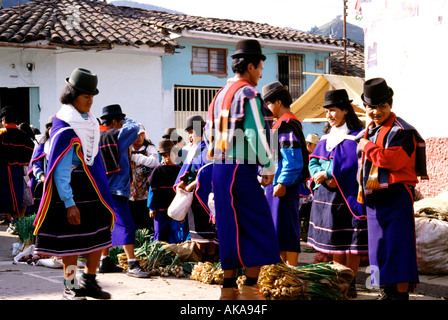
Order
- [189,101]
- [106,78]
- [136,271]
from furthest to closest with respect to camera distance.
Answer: [189,101] < [106,78] < [136,271]

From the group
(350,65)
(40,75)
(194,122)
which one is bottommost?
(194,122)

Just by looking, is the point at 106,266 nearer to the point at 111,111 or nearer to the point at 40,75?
the point at 111,111

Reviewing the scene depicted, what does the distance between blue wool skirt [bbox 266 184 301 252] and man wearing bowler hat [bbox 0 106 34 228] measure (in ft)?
19.2

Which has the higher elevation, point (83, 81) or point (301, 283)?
point (83, 81)

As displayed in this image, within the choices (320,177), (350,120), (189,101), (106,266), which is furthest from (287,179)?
(189,101)

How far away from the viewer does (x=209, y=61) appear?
63.7 ft

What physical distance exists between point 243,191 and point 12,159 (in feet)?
22.2

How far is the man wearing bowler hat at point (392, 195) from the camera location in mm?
4684

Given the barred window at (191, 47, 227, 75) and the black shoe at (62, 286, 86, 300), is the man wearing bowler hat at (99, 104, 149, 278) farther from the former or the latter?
the barred window at (191, 47, 227, 75)

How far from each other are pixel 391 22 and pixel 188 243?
4657 mm

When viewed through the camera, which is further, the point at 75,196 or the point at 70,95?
the point at 70,95

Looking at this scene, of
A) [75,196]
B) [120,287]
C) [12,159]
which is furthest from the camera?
[12,159]
